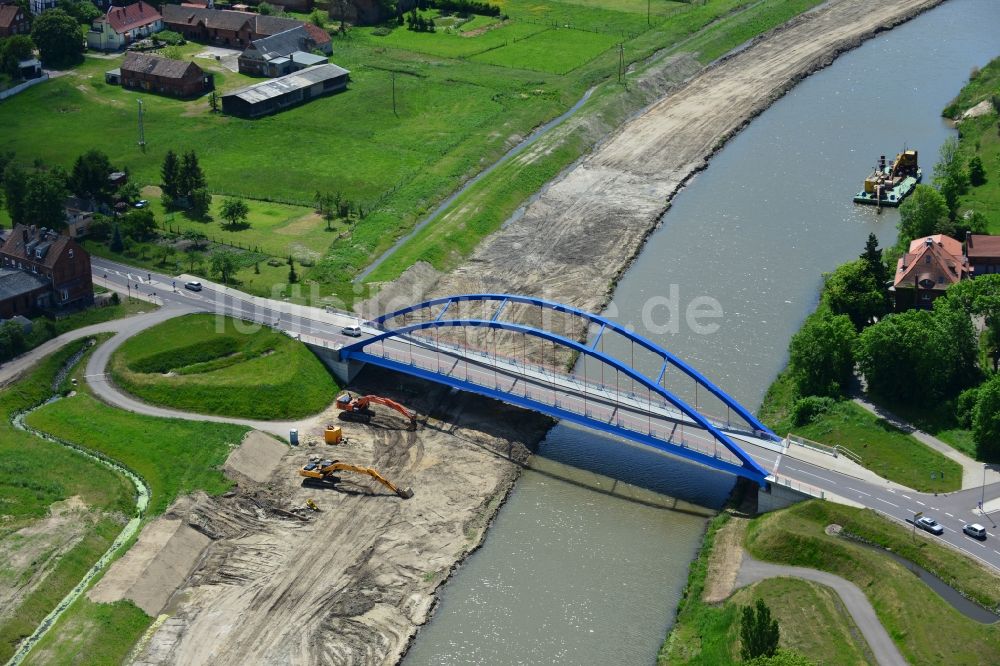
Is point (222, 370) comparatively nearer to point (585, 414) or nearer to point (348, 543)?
point (348, 543)

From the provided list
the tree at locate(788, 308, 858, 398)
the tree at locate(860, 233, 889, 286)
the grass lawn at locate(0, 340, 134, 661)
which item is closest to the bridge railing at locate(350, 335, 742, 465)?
the tree at locate(788, 308, 858, 398)

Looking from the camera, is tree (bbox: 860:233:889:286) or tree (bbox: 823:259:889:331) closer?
tree (bbox: 823:259:889:331)

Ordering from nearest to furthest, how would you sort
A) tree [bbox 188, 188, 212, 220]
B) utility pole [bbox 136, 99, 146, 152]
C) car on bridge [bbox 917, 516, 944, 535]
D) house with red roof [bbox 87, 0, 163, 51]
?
car on bridge [bbox 917, 516, 944, 535], tree [bbox 188, 188, 212, 220], utility pole [bbox 136, 99, 146, 152], house with red roof [bbox 87, 0, 163, 51]

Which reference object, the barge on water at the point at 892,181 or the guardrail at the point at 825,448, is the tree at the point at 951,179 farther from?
the guardrail at the point at 825,448

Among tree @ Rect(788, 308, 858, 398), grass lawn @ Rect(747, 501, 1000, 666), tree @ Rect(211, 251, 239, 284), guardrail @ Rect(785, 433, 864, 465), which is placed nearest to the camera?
grass lawn @ Rect(747, 501, 1000, 666)

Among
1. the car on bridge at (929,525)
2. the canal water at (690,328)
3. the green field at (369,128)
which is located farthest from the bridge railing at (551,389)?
the green field at (369,128)

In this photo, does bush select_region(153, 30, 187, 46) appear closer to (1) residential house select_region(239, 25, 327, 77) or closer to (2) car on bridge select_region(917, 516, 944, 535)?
(1) residential house select_region(239, 25, 327, 77)

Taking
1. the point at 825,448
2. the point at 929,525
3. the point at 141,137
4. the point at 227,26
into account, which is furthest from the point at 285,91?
the point at 929,525
